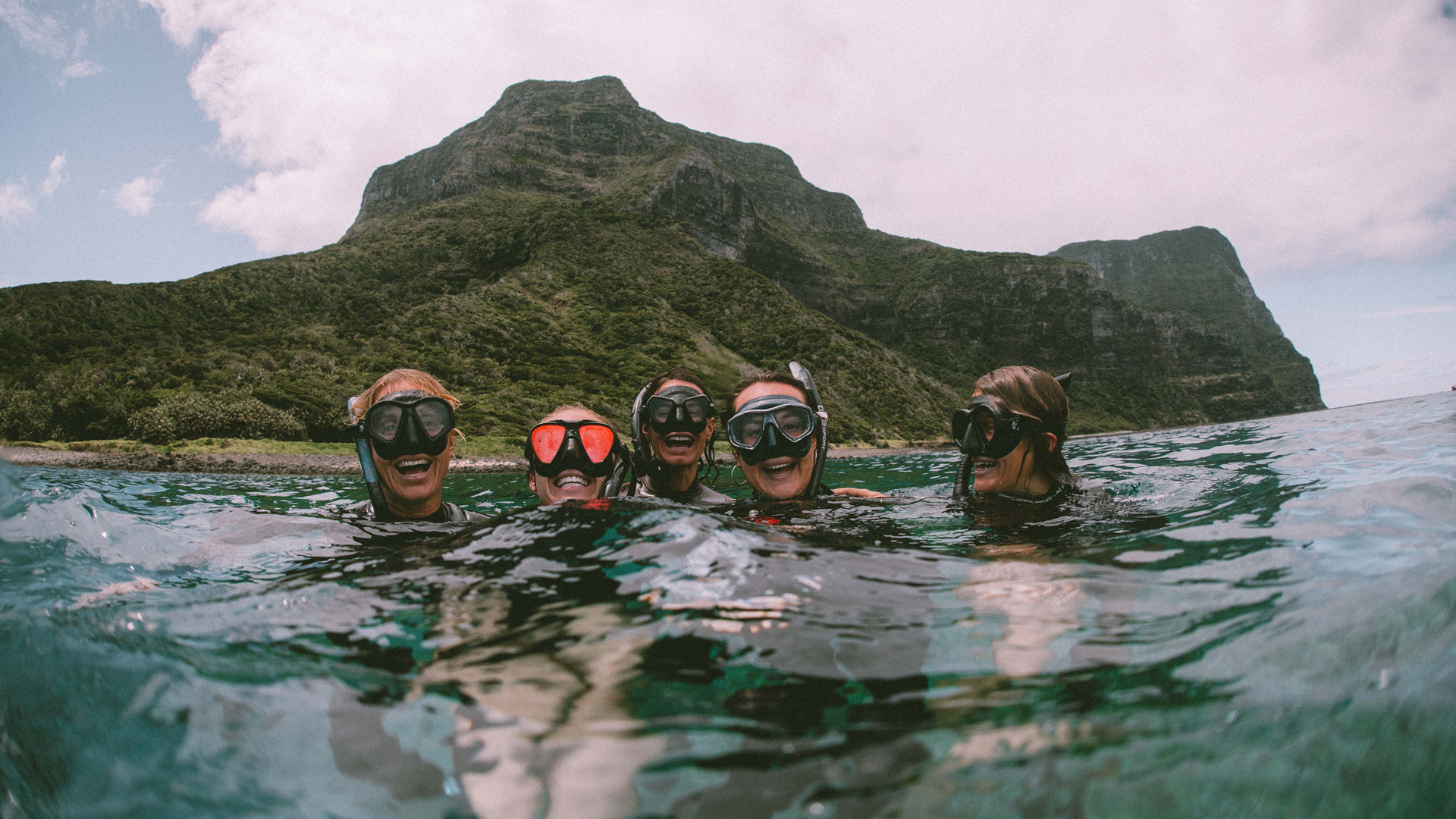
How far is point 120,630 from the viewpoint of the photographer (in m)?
1.83

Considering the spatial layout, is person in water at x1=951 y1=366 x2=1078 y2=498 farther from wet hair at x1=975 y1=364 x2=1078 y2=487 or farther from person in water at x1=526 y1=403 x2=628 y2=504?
person in water at x1=526 y1=403 x2=628 y2=504

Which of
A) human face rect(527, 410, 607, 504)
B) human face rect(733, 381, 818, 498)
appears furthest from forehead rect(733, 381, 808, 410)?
human face rect(527, 410, 607, 504)

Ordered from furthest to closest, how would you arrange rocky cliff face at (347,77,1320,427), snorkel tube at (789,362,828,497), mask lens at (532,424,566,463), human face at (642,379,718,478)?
rocky cliff face at (347,77,1320,427)
human face at (642,379,718,478)
snorkel tube at (789,362,828,497)
mask lens at (532,424,566,463)

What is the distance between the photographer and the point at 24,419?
750 inches

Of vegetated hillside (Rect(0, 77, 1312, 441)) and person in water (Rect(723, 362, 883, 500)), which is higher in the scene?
vegetated hillside (Rect(0, 77, 1312, 441))

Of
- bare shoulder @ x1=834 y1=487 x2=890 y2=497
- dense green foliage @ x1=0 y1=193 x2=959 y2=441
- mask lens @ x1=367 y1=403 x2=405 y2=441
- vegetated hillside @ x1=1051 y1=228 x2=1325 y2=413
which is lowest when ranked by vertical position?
bare shoulder @ x1=834 y1=487 x2=890 y2=497

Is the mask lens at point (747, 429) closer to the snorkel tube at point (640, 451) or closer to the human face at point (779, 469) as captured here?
the human face at point (779, 469)

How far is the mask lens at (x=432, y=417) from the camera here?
310 centimetres

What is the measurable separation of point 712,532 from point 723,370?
43956 mm

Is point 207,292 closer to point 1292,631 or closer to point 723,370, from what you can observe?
point 723,370

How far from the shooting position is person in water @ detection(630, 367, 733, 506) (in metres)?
3.89

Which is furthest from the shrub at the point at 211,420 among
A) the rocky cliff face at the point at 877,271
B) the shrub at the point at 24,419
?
the rocky cliff face at the point at 877,271

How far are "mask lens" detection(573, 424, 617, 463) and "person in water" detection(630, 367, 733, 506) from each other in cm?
47

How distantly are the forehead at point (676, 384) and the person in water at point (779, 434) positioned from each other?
0.28m
